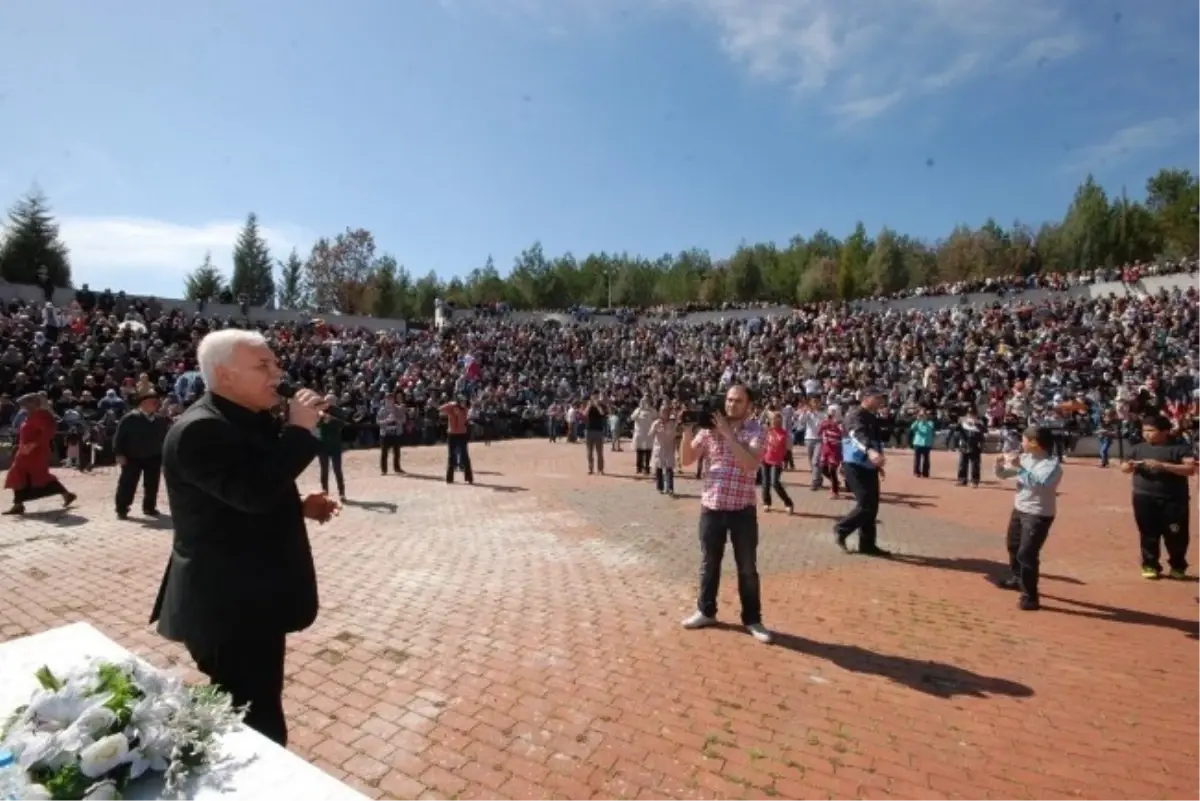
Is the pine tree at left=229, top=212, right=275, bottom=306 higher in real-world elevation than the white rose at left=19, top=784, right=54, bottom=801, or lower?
higher

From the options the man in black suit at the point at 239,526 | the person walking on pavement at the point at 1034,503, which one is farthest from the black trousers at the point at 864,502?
the man in black suit at the point at 239,526

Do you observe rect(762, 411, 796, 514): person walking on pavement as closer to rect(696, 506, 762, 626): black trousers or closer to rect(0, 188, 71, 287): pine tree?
rect(696, 506, 762, 626): black trousers

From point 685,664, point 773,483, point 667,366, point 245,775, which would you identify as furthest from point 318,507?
point 667,366

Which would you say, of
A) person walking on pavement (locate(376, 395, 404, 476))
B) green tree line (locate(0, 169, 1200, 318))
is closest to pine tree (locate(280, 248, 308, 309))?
green tree line (locate(0, 169, 1200, 318))

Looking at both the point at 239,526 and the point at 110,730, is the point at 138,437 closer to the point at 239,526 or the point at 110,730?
the point at 239,526

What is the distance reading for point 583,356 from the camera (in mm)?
33188

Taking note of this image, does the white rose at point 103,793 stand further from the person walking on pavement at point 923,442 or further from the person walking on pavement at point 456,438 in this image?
the person walking on pavement at point 923,442

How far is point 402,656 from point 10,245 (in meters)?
46.9

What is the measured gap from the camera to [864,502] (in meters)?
7.25

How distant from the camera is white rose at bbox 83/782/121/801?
1.38m

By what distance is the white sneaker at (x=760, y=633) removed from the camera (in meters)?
4.71

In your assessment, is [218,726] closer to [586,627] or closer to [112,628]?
[586,627]

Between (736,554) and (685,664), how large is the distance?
962mm

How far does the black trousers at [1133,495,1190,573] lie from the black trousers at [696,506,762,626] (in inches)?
181
